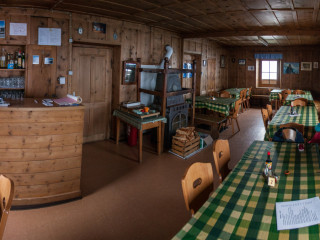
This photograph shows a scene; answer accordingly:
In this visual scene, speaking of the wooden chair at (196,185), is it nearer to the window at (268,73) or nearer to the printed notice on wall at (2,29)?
the printed notice on wall at (2,29)

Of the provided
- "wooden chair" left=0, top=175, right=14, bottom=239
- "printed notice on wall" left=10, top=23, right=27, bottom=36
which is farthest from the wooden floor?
"printed notice on wall" left=10, top=23, right=27, bottom=36

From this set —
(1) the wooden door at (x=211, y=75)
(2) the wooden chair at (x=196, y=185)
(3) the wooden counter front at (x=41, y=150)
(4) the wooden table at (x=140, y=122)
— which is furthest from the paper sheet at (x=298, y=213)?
(1) the wooden door at (x=211, y=75)

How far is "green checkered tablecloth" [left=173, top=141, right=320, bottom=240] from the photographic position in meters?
1.35

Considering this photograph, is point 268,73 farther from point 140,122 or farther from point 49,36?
point 49,36

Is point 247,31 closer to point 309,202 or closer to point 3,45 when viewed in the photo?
point 3,45

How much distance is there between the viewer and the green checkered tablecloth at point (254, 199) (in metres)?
1.35

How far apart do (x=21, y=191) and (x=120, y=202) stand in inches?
46.6

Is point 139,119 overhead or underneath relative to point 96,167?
overhead

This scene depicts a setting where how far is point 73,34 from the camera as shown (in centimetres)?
516

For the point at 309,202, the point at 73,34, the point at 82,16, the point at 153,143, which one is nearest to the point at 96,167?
the point at 153,143

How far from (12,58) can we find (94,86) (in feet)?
5.44

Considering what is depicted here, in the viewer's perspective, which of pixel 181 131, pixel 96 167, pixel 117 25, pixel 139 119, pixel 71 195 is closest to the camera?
→ pixel 71 195

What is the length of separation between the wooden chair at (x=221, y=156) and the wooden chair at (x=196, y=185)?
0.31m

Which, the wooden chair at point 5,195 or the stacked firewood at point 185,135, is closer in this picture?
the wooden chair at point 5,195
